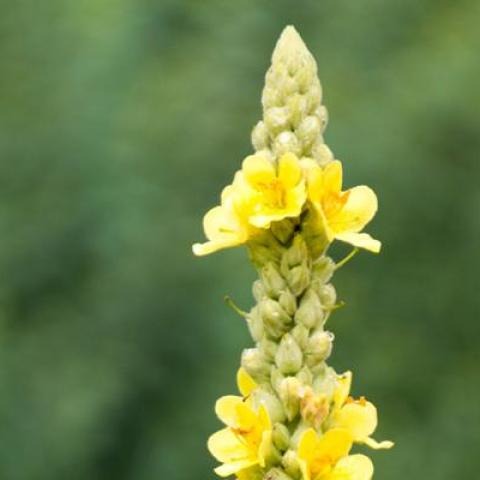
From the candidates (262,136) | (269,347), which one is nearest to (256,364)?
(269,347)

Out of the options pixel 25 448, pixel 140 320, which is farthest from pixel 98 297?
pixel 25 448

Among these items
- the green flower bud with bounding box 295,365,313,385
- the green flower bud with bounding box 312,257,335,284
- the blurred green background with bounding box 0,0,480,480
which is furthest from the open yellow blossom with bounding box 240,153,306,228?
the blurred green background with bounding box 0,0,480,480

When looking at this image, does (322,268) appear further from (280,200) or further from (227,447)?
(227,447)

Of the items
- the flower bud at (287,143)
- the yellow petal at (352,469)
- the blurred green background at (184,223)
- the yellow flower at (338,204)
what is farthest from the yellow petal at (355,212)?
the blurred green background at (184,223)

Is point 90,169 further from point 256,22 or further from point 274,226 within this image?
point 274,226

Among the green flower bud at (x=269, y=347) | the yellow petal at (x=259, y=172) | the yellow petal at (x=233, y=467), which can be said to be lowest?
the yellow petal at (x=233, y=467)

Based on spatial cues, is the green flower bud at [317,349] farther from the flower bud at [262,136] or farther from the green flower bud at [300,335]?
the flower bud at [262,136]

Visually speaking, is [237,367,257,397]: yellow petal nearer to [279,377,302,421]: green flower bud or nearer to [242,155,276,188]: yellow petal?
[279,377,302,421]: green flower bud
